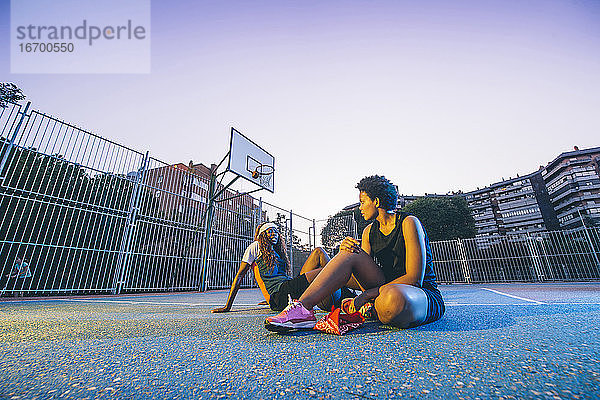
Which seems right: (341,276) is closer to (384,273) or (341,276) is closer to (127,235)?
(384,273)

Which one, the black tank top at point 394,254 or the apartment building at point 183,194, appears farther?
the apartment building at point 183,194

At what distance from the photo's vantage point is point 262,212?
36.6ft

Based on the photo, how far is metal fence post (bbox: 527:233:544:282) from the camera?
11.7 m

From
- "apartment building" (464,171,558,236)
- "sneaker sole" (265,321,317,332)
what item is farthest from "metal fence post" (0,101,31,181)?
"apartment building" (464,171,558,236)

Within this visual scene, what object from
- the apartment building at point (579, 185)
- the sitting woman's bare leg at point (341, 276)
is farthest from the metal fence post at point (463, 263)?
the apartment building at point (579, 185)

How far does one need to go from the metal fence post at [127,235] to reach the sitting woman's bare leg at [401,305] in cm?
728

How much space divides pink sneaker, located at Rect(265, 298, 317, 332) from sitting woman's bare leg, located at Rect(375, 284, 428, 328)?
0.44 metres

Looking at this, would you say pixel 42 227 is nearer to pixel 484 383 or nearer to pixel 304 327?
pixel 304 327

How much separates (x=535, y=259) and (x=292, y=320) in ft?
49.7

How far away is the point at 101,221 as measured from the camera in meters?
6.69

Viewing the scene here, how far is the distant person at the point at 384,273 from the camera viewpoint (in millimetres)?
1554

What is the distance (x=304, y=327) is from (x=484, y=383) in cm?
102

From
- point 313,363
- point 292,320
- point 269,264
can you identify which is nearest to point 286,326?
point 292,320

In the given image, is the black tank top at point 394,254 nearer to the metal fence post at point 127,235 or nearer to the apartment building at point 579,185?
the metal fence post at point 127,235
